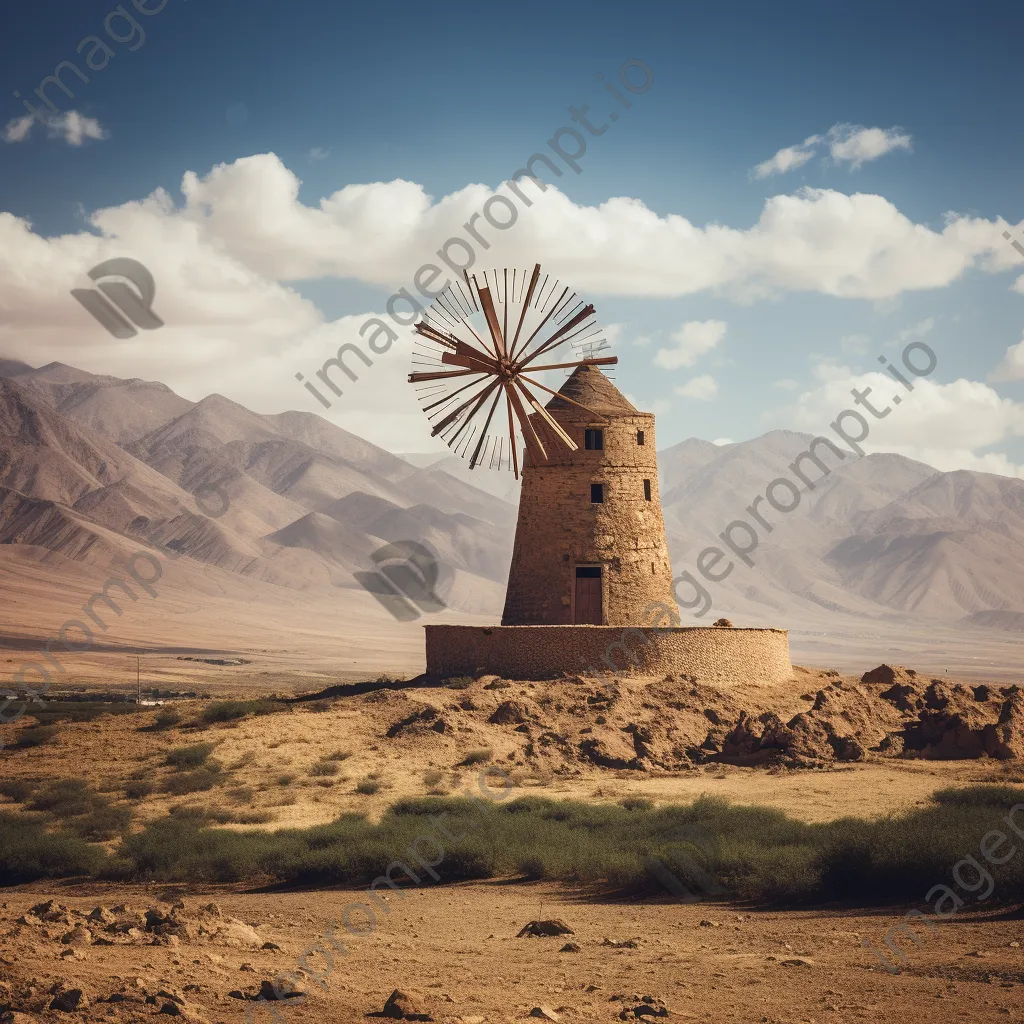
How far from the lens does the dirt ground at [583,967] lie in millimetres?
7797

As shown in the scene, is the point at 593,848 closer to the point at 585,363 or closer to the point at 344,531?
the point at 585,363

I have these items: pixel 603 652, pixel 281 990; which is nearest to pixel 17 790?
pixel 603 652

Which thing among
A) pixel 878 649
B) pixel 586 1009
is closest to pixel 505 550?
pixel 878 649

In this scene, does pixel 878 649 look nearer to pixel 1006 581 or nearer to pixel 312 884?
pixel 1006 581

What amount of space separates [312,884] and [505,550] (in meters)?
134

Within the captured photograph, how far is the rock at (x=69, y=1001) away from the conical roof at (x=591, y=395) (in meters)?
20.4

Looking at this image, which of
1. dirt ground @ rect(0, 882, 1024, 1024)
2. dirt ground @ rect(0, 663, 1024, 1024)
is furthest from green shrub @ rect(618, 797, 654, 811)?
dirt ground @ rect(0, 882, 1024, 1024)

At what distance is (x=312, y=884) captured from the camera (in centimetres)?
1332

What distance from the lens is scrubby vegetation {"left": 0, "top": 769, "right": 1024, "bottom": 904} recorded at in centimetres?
1139

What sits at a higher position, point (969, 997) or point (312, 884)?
point (969, 997)

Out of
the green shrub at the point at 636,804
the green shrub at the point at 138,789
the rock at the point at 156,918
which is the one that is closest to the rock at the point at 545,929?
the rock at the point at 156,918

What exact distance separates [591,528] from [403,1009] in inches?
739

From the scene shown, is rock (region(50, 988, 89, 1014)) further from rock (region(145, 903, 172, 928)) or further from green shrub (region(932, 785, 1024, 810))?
green shrub (region(932, 785, 1024, 810))

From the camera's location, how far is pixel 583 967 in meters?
9.12
